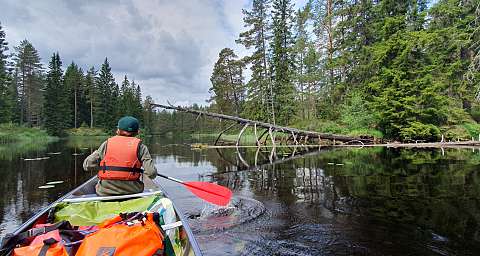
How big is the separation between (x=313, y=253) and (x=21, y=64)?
2662 inches

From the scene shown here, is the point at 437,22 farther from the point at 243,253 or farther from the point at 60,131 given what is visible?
the point at 60,131

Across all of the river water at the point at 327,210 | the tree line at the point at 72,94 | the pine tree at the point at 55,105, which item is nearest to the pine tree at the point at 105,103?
the tree line at the point at 72,94

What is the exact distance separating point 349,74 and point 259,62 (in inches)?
445

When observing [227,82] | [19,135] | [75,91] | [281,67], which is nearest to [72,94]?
[75,91]

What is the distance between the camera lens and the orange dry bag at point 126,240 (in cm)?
230

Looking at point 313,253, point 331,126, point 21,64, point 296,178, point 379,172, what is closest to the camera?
point 313,253

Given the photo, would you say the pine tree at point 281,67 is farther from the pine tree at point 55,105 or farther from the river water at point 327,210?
the pine tree at point 55,105

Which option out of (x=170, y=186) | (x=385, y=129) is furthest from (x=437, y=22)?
→ (x=170, y=186)

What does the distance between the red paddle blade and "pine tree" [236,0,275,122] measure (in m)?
30.5

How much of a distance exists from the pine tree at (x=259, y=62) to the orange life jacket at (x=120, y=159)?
32.0 meters

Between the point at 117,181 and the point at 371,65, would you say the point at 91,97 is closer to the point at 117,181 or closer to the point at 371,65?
the point at 371,65

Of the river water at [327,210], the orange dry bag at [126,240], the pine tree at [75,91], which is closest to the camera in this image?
the orange dry bag at [126,240]

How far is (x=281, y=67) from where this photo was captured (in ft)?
124

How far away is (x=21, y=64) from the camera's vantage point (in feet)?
184
